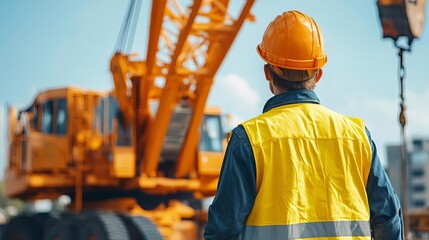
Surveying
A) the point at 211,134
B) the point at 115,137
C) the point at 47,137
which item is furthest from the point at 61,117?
the point at 211,134

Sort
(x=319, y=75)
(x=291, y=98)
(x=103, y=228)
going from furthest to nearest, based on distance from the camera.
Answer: (x=103, y=228)
(x=319, y=75)
(x=291, y=98)

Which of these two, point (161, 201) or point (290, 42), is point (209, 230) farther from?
point (161, 201)

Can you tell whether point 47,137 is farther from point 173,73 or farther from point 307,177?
point 307,177

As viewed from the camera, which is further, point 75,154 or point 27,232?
point 27,232

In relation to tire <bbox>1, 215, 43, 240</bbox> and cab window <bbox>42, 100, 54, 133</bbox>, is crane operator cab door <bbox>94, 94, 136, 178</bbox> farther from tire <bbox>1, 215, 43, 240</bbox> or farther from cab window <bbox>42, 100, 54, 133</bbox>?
tire <bbox>1, 215, 43, 240</bbox>

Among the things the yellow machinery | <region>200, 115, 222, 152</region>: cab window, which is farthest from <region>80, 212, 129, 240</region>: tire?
<region>200, 115, 222, 152</region>: cab window

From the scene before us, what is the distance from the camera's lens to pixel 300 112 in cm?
293

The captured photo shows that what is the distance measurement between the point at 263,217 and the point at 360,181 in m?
0.39

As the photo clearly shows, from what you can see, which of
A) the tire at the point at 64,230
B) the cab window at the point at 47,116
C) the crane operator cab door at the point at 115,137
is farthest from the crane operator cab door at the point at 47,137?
the tire at the point at 64,230

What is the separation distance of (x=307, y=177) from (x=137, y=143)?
11.9 m

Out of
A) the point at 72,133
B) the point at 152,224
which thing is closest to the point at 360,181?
the point at 152,224

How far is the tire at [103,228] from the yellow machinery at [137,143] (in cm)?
2

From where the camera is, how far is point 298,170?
282 centimetres

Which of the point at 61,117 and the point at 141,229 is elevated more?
the point at 61,117
